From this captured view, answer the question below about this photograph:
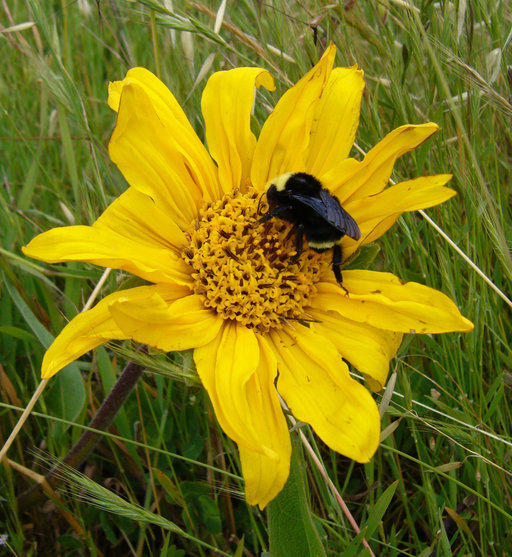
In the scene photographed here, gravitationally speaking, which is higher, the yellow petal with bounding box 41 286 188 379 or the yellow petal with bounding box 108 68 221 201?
the yellow petal with bounding box 108 68 221 201

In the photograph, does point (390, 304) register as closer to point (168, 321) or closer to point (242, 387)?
point (242, 387)

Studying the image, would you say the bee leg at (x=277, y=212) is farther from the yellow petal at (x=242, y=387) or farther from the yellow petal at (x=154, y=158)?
the yellow petal at (x=242, y=387)

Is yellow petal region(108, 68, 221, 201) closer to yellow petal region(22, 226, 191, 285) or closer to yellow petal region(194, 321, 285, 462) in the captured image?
yellow petal region(22, 226, 191, 285)

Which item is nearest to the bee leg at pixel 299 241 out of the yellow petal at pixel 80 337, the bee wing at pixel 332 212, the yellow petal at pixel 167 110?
the bee wing at pixel 332 212

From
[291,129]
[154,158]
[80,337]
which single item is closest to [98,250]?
[80,337]

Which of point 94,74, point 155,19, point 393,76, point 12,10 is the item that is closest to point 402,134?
point 393,76

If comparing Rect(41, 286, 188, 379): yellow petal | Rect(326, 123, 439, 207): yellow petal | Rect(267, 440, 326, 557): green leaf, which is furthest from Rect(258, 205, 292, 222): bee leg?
Rect(267, 440, 326, 557): green leaf

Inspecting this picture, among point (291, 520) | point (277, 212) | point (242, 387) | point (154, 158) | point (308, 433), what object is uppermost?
point (154, 158)
